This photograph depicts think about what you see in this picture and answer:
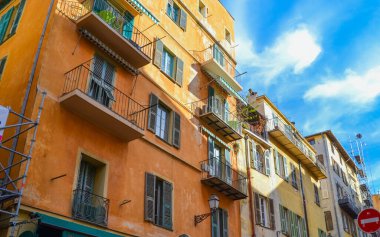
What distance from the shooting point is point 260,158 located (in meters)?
25.3

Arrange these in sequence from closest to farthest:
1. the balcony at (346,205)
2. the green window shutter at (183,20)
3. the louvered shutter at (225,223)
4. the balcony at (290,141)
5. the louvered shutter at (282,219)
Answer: the louvered shutter at (225,223), the green window shutter at (183,20), the louvered shutter at (282,219), the balcony at (290,141), the balcony at (346,205)

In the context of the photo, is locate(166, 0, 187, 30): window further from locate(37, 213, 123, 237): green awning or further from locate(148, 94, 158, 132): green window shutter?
locate(37, 213, 123, 237): green awning

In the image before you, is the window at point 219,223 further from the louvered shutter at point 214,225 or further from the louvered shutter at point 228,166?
the louvered shutter at point 228,166

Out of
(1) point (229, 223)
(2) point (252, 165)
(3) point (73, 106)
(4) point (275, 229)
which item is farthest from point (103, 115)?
(4) point (275, 229)

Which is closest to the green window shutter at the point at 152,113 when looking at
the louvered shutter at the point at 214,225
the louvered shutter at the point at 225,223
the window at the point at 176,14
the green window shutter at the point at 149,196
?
the green window shutter at the point at 149,196

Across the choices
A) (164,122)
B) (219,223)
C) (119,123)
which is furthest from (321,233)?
(119,123)

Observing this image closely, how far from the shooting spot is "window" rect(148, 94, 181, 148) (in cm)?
1698

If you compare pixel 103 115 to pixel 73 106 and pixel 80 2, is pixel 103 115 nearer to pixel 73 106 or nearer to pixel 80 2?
pixel 73 106

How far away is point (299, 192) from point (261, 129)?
5.48 meters

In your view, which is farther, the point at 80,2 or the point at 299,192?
the point at 299,192

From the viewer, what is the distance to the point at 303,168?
31.6 metres

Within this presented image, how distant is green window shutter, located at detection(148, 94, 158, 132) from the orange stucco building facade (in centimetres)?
4

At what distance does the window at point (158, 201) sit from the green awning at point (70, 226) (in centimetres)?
251

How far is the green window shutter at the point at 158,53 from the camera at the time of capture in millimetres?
18208
